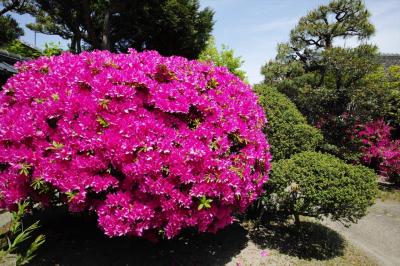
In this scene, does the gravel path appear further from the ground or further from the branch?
the branch

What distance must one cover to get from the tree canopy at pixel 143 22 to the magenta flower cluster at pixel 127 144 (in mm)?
13208

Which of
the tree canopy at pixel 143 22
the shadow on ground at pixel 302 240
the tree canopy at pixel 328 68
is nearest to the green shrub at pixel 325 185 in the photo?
the shadow on ground at pixel 302 240

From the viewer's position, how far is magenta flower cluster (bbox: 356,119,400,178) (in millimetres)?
11977

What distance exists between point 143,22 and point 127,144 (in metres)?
17.4

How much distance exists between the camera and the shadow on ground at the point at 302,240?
228 inches

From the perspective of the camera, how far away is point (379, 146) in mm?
12344

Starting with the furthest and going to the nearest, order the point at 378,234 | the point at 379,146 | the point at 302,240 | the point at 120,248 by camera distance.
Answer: the point at 379,146, the point at 378,234, the point at 302,240, the point at 120,248

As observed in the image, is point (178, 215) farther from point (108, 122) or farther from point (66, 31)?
point (66, 31)

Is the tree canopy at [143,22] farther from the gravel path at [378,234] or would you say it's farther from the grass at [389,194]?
the gravel path at [378,234]

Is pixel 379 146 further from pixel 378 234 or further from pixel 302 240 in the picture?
pixel 302 240

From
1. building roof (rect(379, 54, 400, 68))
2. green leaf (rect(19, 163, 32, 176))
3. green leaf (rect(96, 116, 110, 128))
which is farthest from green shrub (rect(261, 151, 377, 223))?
building roof (rect(379, 54, 400, 68))

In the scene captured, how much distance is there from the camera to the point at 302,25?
1731 centimetres

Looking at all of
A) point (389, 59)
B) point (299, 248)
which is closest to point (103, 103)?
point (299, 248)

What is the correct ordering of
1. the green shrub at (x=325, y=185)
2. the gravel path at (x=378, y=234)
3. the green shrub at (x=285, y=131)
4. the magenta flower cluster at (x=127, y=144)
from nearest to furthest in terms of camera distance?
1. the magenta flower cluster at (x=127, y=144)
2. the green shrub at (x=325, y=185)
3. the green shrub at (x=285, y=131)
4. the gravel path at (x=378, y=234)
